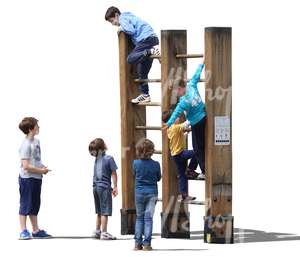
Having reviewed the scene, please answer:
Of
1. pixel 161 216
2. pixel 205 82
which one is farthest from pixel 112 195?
pixel 205 82

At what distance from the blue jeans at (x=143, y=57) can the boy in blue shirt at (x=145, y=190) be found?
182cm

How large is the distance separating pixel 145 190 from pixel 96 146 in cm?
123

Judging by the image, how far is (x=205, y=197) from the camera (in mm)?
18453

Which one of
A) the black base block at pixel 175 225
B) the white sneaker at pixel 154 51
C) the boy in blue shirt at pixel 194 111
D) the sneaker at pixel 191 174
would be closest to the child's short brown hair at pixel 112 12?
the white sneaker at pixel 154 51

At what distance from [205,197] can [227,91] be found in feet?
4.39

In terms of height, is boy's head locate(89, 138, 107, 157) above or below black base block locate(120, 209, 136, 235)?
above

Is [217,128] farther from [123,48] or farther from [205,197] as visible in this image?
[123,48]

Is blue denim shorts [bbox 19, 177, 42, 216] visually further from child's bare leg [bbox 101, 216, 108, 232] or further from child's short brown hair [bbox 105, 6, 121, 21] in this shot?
child's short brown hair [bbox 105, 6, 121, 21]

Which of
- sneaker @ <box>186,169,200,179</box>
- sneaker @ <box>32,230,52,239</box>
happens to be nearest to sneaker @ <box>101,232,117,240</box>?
sneaker @ <box>32,230,52,239</box>

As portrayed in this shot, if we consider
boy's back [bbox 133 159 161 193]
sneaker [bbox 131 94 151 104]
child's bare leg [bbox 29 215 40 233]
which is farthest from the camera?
sneaker [bbox 131 94 151 104]

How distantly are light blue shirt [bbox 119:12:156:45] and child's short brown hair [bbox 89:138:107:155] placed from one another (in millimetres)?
1493

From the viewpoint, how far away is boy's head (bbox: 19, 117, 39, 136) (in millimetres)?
19062

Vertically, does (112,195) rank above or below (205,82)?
below

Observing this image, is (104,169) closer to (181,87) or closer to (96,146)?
(96,146)
